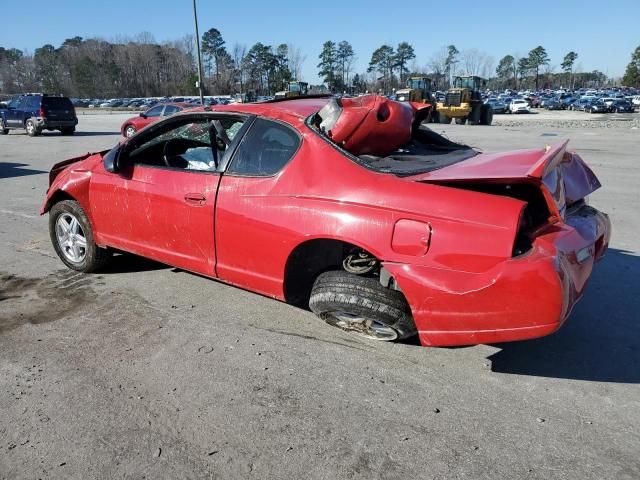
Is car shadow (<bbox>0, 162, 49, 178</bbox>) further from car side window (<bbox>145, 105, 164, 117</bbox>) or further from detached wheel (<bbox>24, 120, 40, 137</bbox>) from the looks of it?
detached wheel (<bbox>24, 120, 40, 137</bbox>)

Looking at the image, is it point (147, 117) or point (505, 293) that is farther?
point (147, 117)

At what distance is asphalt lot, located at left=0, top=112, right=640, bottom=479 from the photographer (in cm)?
231

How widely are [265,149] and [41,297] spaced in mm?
2292

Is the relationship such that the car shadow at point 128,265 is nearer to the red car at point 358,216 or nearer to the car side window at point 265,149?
the red car at point 358,216

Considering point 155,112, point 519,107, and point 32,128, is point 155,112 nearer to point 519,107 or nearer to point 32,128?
point 32,128

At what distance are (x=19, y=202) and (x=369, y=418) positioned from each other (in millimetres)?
7402

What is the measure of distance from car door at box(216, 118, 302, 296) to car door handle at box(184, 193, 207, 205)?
0.15m

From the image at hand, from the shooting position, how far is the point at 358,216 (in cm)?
290

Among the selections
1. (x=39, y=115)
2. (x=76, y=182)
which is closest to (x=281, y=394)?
(x=76, y=182)

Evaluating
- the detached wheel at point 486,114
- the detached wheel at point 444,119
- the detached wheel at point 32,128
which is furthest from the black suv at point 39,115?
the detached wheel at point 486,114

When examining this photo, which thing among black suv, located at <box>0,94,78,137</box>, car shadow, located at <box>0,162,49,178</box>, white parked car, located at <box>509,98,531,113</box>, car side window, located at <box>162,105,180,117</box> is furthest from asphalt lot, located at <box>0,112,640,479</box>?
white parked car, located at <box>509,98,531,113</box>

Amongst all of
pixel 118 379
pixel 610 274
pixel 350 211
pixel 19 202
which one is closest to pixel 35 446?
pixel 118 379

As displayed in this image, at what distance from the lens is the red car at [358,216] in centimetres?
263

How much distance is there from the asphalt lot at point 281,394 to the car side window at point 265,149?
3.61 ft
